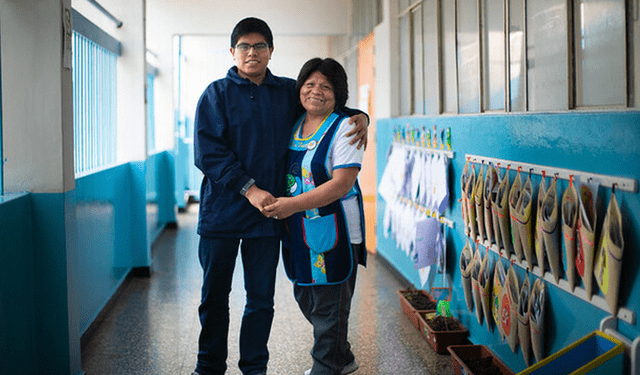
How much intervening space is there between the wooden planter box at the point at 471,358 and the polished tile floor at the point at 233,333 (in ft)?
0.40

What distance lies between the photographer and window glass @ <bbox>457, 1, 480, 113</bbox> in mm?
3416

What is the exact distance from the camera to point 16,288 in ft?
8.05

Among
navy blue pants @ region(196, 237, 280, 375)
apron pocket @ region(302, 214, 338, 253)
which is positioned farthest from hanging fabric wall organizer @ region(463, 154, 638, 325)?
navy blue pants @ region(196, 237, 280, 375)

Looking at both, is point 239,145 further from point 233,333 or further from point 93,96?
point 93,96

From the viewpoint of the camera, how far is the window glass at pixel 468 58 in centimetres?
342

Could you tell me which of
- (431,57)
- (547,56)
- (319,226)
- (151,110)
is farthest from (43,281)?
(151,110)


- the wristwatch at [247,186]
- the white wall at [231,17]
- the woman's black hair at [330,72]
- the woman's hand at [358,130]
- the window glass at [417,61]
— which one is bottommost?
the wristwatch at [247,186]

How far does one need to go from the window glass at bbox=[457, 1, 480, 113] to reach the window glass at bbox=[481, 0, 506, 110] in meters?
0.09

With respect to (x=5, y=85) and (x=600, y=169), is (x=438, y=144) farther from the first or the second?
(x=5, y=85)

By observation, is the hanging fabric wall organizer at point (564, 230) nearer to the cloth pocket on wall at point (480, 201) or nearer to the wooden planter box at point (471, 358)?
the cloth pocket on wall at point (480, 201)

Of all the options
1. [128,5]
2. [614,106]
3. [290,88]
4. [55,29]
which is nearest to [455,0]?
[290,88]

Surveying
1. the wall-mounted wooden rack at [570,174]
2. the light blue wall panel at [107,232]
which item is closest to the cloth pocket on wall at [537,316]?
the wall-mounted wooden rack at [570,174]

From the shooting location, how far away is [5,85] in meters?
2.61

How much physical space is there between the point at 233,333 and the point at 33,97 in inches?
64.9
